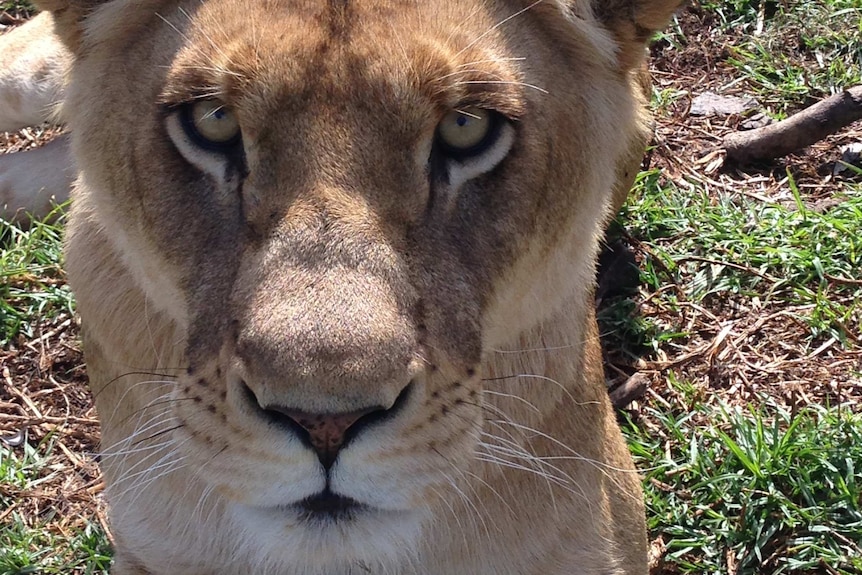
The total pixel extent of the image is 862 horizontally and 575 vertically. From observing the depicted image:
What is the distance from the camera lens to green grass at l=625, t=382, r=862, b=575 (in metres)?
2.71

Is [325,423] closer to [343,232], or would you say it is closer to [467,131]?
[343,232]

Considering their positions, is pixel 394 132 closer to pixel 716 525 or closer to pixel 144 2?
pixel 144 2

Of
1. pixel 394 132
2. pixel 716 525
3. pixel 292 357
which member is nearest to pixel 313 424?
pixel 292 357

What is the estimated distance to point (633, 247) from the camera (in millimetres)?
3639

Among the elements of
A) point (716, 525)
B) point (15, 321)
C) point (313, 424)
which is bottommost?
point (716, 525)

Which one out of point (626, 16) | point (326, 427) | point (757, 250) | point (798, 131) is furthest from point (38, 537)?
point (798, 131)

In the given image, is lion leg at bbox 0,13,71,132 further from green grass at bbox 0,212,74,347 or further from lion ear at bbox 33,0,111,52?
lion ear at bbox 33,0,111,52

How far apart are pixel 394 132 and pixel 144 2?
592mm

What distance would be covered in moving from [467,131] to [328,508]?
619 mm

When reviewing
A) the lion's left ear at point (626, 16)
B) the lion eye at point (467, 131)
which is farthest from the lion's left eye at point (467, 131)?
the lion's left ear at point (626, 16)

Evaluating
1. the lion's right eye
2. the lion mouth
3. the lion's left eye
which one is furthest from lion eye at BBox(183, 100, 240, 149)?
the lion mouth

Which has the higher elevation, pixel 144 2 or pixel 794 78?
pixel 144 2

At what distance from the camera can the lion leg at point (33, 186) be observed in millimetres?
3676

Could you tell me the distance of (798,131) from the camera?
12.2 feet
